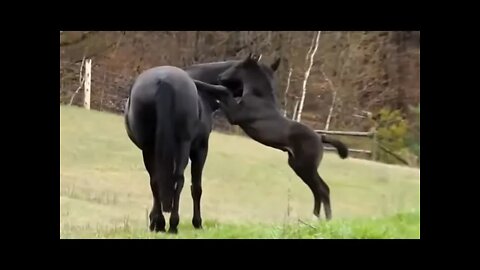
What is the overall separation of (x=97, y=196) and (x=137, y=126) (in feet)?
3.13

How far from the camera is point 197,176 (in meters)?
5.31

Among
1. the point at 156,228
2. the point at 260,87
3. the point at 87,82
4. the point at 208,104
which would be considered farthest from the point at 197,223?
the point at 87,82

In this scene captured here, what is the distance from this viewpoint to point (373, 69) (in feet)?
20.2

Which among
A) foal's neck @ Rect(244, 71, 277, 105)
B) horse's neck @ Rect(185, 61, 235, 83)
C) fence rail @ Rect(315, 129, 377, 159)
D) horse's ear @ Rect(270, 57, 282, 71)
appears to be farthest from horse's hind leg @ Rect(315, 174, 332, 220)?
horse's neck @ Rect(185, 61, 235, 83)

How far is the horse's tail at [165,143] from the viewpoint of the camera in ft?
15.0

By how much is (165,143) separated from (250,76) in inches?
48.7

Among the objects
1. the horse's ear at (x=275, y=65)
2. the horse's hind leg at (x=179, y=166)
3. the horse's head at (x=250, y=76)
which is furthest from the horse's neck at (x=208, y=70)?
the horse's hind leg at (x=179, y=166)

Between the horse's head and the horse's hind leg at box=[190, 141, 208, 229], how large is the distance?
0.60m

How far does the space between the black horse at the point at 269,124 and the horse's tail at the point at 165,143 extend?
84 centimetres

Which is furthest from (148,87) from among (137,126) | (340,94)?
(340,94)

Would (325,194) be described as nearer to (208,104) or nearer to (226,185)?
(226,185)

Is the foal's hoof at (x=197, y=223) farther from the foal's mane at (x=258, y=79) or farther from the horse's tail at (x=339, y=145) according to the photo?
the horse's tail at (x=339, y=145)

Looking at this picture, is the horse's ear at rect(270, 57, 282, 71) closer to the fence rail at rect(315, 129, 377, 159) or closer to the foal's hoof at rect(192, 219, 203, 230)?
the fence rail at rect(315, 129, 377, 159)
